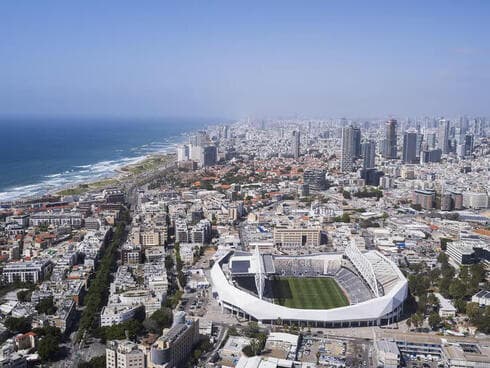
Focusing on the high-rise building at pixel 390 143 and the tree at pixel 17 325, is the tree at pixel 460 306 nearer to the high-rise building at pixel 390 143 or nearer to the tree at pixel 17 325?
the tree at pixel 17 325

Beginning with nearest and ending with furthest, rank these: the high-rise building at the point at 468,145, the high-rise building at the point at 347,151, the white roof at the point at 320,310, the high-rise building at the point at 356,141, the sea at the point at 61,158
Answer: the white roof at the point at 320,310 < the sea at the point at 61,158 < the high-rise building at the point at 347,151 < the high-rise building at the point at 356,141 < the high-rise building at the point at 468,145

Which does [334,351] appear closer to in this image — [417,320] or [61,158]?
[417,320]

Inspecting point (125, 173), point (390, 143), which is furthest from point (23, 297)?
point (390, 143)

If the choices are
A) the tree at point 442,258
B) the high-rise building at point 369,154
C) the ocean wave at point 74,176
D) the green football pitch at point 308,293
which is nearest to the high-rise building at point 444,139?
the high-rise building at point 369,154

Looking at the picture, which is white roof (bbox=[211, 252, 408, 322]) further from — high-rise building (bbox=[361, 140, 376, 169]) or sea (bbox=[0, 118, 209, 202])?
high-rise building (bbox=[361, 140, 376, 169])

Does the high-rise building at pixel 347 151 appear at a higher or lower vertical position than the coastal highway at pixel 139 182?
higher

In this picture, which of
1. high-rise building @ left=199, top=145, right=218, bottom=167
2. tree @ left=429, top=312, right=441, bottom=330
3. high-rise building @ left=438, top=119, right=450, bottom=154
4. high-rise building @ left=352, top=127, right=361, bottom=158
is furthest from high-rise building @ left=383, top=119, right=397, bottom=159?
tree @ left=429, top=312, right=441, bottom=330

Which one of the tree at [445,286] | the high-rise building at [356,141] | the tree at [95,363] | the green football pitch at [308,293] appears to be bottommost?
the green football pitch at [308,293]
